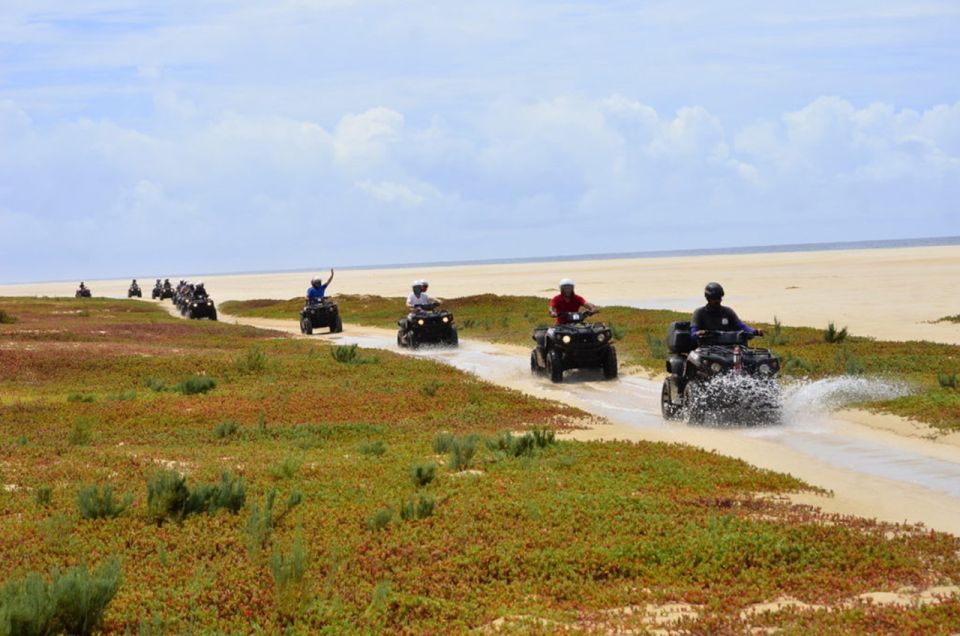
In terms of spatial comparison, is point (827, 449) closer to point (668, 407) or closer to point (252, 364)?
point (668, 407)

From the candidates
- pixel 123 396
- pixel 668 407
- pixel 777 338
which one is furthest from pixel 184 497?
pixel 777 338

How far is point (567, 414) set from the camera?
1866 centimetres

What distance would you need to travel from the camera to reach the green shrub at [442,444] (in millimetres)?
14219

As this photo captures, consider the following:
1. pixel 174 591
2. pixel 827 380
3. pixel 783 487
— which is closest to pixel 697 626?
pixel 174 591

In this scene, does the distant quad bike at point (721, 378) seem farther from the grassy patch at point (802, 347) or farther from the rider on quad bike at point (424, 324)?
the rider on quad bike at point (424, 324)

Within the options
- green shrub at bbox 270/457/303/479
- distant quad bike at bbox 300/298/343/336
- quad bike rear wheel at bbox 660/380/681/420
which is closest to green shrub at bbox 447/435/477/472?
green shrub at bbox 270/457/303/479

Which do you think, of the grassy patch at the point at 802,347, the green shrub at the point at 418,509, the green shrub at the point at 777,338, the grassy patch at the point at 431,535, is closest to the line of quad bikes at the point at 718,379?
the grassy patch at the point at 431,535

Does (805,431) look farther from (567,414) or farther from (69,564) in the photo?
(69,564)

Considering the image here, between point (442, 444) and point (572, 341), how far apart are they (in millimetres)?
10129

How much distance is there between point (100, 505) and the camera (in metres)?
10.4

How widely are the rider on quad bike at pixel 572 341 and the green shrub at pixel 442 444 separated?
Answer: 9.74 metres

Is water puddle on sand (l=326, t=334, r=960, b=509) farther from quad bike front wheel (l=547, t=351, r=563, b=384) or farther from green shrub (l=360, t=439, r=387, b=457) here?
green shrub (l=360, t=439, r=387, b=457)

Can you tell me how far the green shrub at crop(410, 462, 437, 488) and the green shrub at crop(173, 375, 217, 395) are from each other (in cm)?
1118

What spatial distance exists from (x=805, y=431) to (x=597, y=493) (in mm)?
6607
